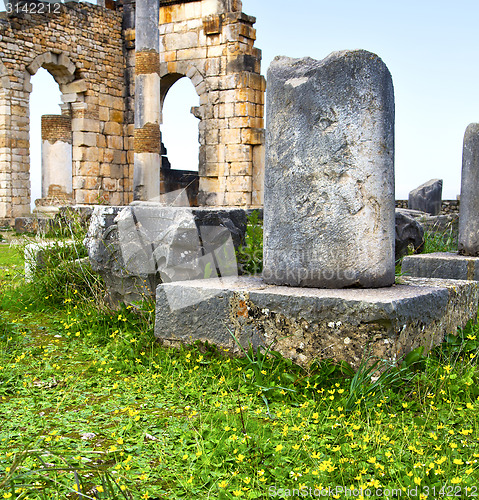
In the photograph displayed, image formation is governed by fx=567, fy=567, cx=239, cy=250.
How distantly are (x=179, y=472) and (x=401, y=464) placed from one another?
0.88 m

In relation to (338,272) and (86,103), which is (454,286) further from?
(86,103)

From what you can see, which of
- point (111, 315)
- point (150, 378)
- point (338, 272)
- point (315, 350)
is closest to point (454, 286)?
point (338, 272)

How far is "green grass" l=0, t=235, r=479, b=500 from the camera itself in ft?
7.01

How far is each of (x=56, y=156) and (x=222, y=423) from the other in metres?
14.1

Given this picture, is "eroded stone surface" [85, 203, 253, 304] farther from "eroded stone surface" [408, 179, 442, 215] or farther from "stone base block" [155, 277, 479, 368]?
"eroded stone surface" [408, 179, 442, 215]

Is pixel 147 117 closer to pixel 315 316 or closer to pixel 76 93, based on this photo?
pixel 76 93

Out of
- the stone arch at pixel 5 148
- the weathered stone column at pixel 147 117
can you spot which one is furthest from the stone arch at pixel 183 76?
the stone arch at pixel 5 148

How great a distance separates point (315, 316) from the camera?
3.06 metres

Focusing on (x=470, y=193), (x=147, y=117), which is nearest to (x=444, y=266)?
(x=470, y=193)

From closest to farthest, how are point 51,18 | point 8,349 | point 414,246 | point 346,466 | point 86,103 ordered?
1. point 346,466
2. point 8,349
3. point 414,246
4. point 51,18
5. point 86,103

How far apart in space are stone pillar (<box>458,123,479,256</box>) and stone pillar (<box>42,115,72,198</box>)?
38.7ft

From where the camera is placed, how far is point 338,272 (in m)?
3.27

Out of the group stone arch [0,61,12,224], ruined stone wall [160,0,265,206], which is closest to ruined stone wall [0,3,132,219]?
stone arch [0,61,12,224]

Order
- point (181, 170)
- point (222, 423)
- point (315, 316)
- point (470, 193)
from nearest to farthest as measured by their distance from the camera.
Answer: point (222, 423) → point (315, 316) → point (470, 193) → point (181, 170)
